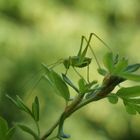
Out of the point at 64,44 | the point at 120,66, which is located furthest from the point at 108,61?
the point at 64,44

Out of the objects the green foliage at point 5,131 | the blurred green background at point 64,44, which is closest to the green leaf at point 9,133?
the green foliage at point 5,131

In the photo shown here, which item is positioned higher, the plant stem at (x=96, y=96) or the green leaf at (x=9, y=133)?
the plant stem at (x=96, y=96)

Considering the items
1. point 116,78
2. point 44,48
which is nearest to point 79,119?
point 44,48

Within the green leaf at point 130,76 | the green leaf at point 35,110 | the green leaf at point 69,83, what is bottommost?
the green leaf at point 35,110

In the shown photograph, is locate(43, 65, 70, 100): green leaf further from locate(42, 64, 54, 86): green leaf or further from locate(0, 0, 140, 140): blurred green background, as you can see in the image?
locate(0, 0, 140, 140): blurred green background

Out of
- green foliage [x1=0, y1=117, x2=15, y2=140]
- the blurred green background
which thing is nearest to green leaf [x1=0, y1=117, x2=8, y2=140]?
green foliage [x1=0, y1=117, x2=15, y2=140]

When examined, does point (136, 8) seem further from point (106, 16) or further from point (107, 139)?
point (107, 139)

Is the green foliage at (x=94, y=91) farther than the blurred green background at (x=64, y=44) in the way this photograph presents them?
No

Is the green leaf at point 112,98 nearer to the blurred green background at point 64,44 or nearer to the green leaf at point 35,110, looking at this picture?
the green leaf at point 35,110
